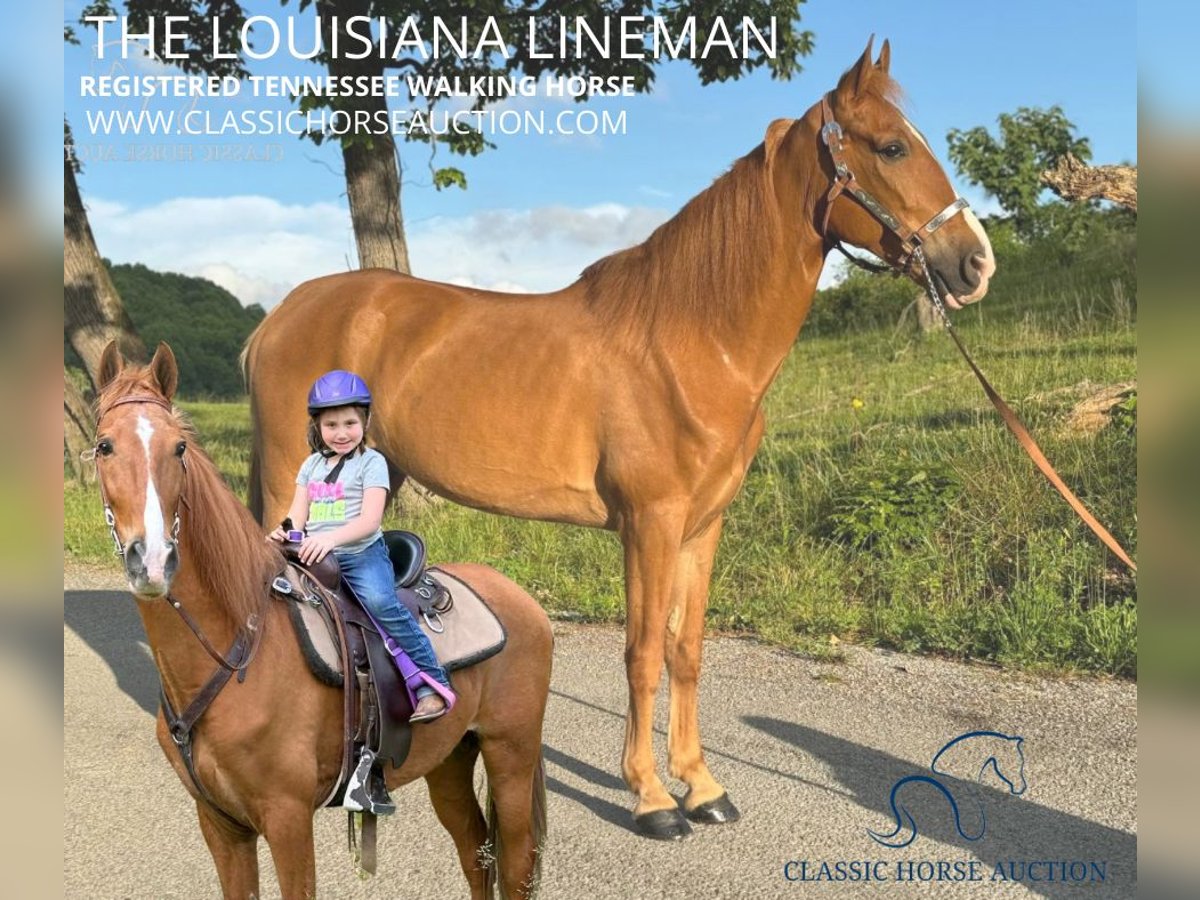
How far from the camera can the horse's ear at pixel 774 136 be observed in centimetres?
436

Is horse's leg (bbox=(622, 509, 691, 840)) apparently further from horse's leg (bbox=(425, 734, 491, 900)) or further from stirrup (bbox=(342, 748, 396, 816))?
stirrup (bbox=(342, 748, 396, 816))

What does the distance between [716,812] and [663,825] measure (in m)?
0.23

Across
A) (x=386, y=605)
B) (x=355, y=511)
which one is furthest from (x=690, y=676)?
(x=355, y=511)

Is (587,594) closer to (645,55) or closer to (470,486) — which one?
(470,486)

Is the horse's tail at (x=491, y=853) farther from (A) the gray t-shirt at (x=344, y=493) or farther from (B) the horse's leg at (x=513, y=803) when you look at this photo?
(A) the gray t-shirt at (x=344, y=493)

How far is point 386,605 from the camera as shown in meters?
2.93

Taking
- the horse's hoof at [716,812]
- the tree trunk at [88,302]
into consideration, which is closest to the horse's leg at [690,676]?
the horse's hoof at [716,812]

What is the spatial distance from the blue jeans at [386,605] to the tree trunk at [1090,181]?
16.3 feet

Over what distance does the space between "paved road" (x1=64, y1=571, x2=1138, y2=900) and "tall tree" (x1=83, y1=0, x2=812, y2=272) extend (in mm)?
4214

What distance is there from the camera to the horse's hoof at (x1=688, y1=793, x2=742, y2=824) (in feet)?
14.2


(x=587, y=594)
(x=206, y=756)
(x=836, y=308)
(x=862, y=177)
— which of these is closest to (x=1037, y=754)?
(x=862, y=177)

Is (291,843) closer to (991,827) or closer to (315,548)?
(315,548)

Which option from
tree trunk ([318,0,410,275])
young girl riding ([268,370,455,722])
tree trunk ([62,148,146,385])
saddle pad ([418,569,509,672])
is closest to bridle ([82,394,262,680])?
young girl riding ([268,370,455,722])
